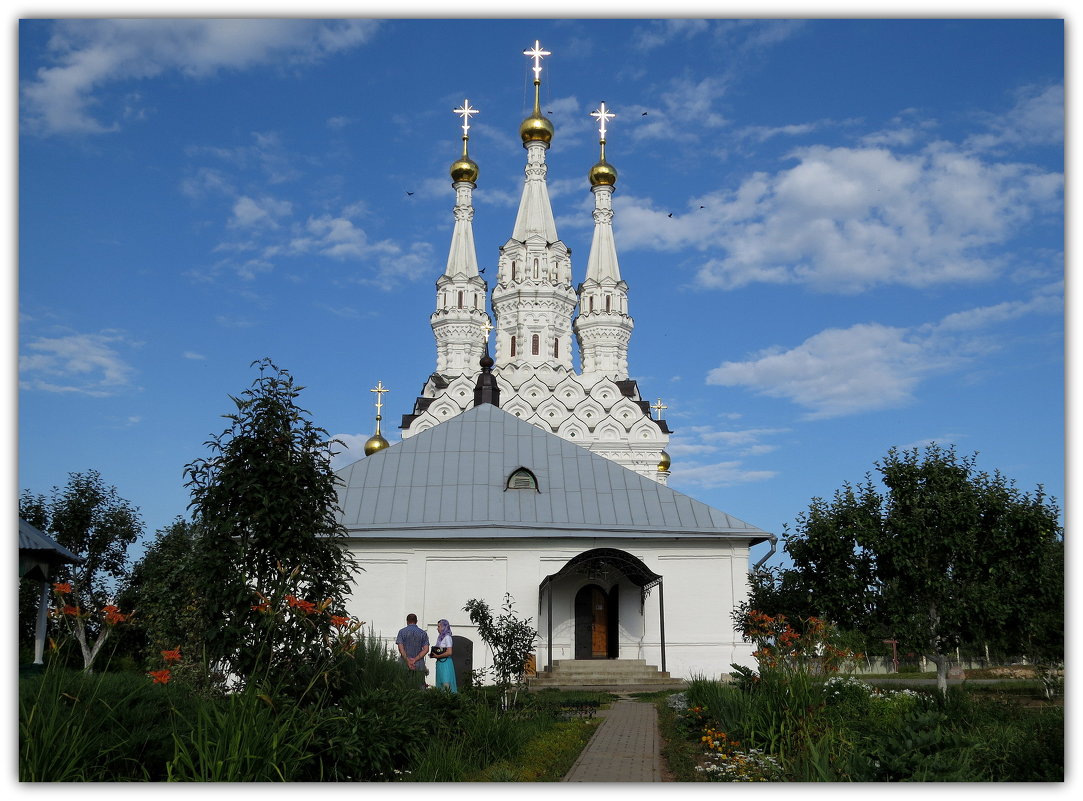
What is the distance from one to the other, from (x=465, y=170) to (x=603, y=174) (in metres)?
9.09

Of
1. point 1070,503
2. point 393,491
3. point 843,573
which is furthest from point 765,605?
point 1070,503

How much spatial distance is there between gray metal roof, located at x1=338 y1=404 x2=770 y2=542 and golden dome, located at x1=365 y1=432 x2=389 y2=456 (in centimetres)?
2975

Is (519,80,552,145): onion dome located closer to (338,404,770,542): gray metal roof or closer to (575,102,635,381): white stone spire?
(575,102,635,381): white stone spire

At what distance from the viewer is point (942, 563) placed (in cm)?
1628

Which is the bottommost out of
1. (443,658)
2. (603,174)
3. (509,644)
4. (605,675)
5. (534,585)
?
(605,675)

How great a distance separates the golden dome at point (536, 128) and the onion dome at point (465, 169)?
13.1 ft

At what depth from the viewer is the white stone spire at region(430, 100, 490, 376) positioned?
194ft

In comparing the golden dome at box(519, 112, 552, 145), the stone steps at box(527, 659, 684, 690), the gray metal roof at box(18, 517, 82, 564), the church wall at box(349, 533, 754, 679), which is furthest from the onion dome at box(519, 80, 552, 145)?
the gray metal roof at box(18, 517, 82, 564)

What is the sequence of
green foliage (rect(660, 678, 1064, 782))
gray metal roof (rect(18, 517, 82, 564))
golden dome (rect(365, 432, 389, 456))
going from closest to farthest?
green foliage (rect(660, 678, 1064, 782)), gray metal roof (rect(18, 517, 82, 564)), golden dome (rect(365, 432, 389, 456))

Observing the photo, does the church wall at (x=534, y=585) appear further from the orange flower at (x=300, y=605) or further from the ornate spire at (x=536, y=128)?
the ornate spire at (x=536, y=128)

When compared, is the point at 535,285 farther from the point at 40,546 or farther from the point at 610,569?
the point at 40,546

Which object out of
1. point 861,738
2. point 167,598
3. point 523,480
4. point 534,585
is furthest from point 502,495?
point 861,738

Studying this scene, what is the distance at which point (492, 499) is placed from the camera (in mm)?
21625

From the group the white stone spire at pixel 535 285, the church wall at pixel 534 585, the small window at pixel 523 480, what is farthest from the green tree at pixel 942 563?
the white stone spire at pixel 535 285
